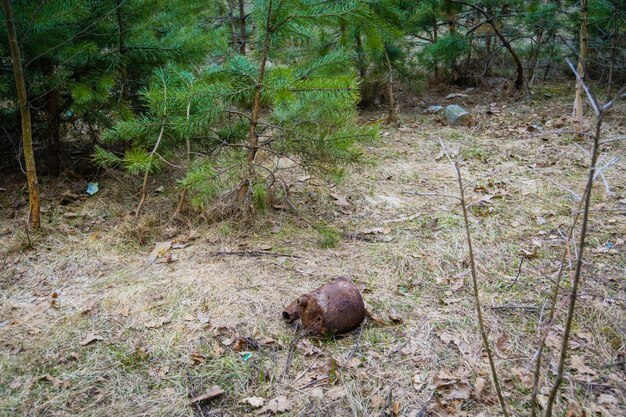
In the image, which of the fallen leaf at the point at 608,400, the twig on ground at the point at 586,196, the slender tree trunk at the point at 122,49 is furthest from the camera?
the slender tree trunk at the point at 122,49

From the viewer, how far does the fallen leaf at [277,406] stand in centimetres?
226

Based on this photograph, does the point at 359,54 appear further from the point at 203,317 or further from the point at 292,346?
the point at 292,346

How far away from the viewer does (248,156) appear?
3.83 metres

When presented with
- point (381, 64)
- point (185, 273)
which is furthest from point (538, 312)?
point (381, 64)

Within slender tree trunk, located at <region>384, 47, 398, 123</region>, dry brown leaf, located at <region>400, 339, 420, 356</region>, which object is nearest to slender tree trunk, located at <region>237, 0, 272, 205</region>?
Result: dry brown leaf, located at <region>400, 339, 420, 356</region>

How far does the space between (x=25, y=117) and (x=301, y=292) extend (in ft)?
8.75

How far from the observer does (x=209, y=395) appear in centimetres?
233

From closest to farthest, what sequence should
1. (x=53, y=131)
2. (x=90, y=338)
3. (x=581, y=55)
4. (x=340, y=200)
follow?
(x=90, y=338), (x=340, y=200), (x=53, y=131), (x=581, y=55)

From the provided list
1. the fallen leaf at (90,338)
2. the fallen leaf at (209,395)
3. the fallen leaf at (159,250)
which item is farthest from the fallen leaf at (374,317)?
the fallen leaf at (159,250)

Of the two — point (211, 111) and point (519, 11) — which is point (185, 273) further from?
point (519, 11)

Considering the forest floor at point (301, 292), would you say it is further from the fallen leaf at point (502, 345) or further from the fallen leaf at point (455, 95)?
the fallen leaf at point (455, 95)

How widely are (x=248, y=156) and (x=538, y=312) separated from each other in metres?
2.50

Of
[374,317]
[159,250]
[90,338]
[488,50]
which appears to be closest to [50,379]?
[90,338]

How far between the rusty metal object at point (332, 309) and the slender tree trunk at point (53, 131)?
3.47 meters
